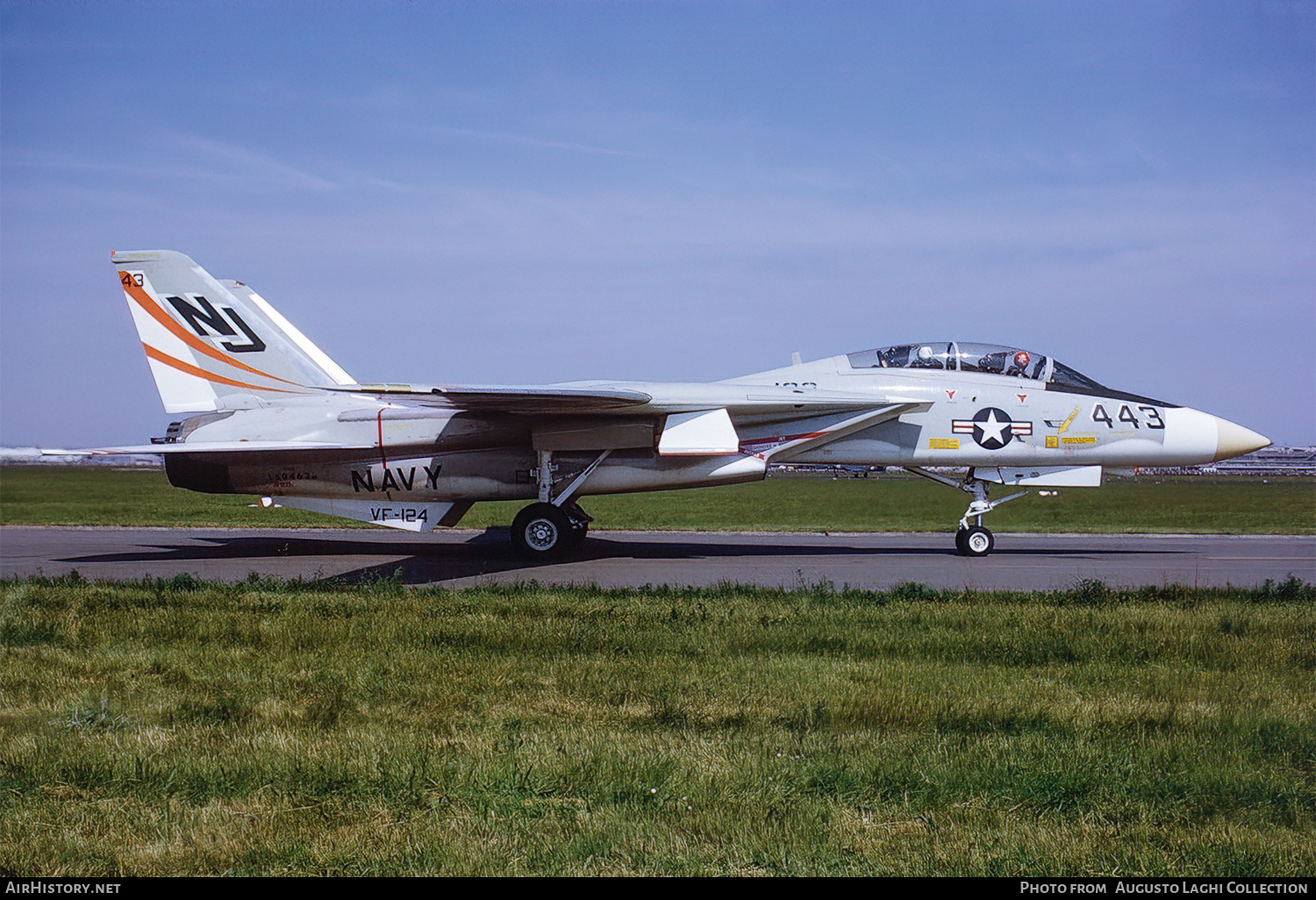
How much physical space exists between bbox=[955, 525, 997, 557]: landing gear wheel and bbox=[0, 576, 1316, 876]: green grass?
21.5 ft

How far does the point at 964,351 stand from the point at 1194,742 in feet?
36.4

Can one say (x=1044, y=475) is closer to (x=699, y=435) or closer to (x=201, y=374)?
(x=699, y=435)

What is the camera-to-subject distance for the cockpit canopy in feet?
51.0

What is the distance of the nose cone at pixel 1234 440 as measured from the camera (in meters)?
15.3

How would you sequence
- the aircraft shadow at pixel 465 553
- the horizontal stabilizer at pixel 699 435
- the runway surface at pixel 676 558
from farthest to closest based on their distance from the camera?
the horizontal stabilizer at pixel 699 435 → the aircraft shadow at pixel 465 553 → the runway surface at pixel 676 558

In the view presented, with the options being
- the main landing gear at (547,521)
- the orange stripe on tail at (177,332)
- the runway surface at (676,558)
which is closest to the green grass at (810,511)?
the runway surface at (676,558)

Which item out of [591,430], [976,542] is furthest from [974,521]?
[591,430]

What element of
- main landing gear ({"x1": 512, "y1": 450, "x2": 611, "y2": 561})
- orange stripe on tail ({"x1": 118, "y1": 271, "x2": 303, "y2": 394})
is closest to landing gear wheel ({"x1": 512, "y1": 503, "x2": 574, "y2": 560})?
main landing gear ({"x1": 512, "y1": 450, "x2": 611, "y2": 561})

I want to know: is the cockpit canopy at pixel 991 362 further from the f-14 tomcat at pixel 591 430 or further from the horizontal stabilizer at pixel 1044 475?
the horizontal stabilizer at pixel 1044 475

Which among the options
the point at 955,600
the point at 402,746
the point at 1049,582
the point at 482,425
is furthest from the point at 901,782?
the point at 482,425

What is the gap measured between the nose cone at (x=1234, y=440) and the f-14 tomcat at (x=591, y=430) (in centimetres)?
2

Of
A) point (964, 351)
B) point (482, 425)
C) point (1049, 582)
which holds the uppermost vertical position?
point (964, 351)
